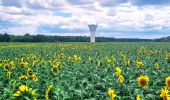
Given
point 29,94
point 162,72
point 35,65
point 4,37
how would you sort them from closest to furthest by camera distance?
1. point 29,94
2. point 162,72
3. point 35,65
4. point 4,37

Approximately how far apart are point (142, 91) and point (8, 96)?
2.09 metres

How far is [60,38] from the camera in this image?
217 ft

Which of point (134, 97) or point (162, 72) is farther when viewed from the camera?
point (162, 72)

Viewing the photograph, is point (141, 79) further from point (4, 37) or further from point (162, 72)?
point (4, 37)

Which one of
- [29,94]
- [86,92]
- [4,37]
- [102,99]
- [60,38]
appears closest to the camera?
[29,94]

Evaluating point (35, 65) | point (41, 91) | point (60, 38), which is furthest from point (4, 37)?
point (41, 91)

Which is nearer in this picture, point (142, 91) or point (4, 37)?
point (142, 91)

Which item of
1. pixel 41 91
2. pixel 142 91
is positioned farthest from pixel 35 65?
pixel 142 91

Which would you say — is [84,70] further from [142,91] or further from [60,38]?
[60,38]

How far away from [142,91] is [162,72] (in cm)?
347

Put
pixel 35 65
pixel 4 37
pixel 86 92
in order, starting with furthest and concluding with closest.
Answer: pixel 4 37
pixel 35 65
pixel 86 92

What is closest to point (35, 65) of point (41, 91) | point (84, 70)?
point (84, 70)

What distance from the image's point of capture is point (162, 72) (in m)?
9.21

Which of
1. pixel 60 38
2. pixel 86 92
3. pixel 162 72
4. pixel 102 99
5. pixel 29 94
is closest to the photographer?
pixel 29 94
